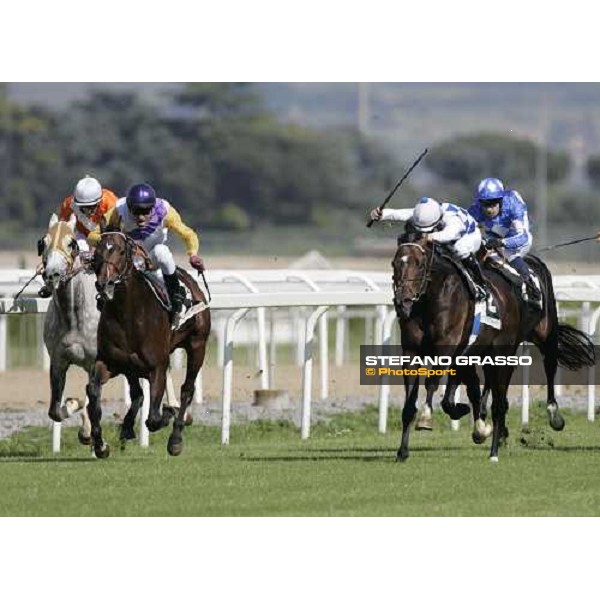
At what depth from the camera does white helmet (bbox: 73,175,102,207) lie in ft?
38.8

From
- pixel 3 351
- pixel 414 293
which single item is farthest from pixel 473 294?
pixel 3 351

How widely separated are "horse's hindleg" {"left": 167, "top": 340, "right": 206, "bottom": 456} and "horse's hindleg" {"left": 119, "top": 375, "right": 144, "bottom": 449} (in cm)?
24

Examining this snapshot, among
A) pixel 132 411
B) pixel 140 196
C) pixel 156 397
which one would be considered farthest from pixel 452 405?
pixel 140 196

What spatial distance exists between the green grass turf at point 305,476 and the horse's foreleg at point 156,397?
0.22 metres

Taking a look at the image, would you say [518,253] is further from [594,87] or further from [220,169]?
[594,87]

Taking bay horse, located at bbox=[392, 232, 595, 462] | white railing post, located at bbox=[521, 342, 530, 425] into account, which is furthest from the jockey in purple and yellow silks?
white railing post, located at bbox=[521, 342, 530, 425]

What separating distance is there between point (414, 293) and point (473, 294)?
0.64 m

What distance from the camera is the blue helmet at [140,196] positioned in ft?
37.1

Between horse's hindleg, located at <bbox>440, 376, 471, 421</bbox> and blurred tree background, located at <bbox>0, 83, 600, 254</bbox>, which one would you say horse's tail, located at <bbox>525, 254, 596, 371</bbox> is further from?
blurred tree background, located at <bbox>0, 83, 600, 254</bbox>

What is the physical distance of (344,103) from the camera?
9500cm

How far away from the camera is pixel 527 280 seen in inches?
502

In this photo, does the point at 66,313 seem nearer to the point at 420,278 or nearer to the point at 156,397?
the point at 156,397

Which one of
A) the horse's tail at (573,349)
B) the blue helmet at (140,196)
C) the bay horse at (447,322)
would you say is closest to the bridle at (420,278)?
the bay horse at (447,322)

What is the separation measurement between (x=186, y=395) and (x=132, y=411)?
1.81 feet
